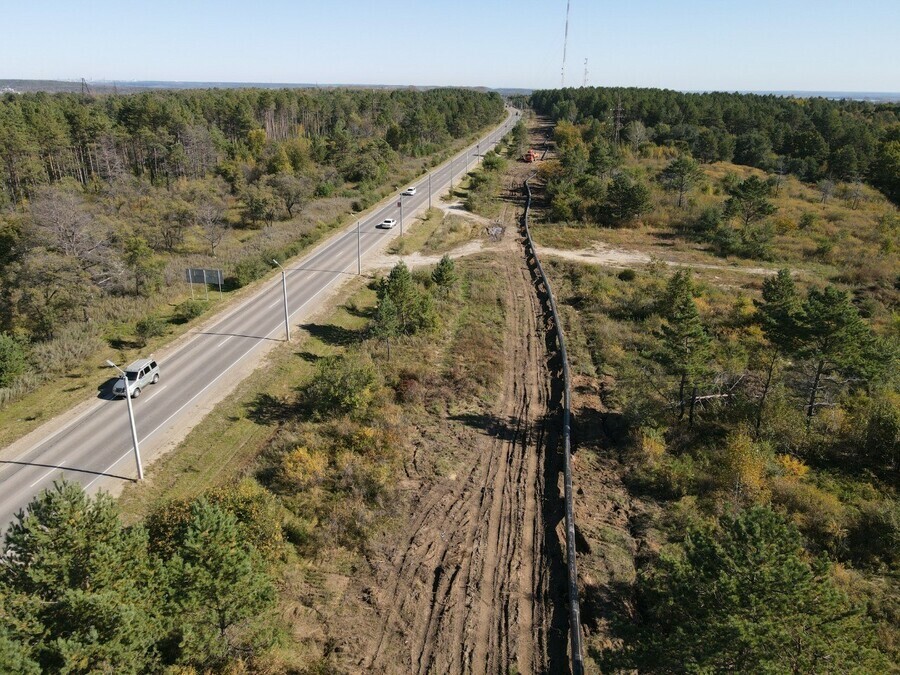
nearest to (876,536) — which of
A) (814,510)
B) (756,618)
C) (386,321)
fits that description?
(814,510)

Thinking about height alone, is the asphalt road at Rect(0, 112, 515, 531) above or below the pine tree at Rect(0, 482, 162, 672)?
below

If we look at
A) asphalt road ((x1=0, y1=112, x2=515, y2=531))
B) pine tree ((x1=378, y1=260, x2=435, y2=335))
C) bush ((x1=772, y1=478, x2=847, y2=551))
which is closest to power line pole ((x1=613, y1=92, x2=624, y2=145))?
asphalt road ((x1=0, y1=112, x2=515, y2=531))

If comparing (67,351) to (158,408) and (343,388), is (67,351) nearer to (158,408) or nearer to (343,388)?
(158,408)

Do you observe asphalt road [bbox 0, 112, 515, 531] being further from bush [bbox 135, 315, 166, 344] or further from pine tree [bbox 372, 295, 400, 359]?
pine tree [bbox 372, 295, 400, 359]

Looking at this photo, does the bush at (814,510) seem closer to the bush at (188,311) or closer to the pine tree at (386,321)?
the pine tree at (386,321)

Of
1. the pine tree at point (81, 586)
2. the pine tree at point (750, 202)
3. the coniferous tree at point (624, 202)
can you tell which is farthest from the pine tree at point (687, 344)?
the pine tree at point (750, 202)

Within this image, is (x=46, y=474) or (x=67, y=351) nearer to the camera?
(x=46, y=474)
